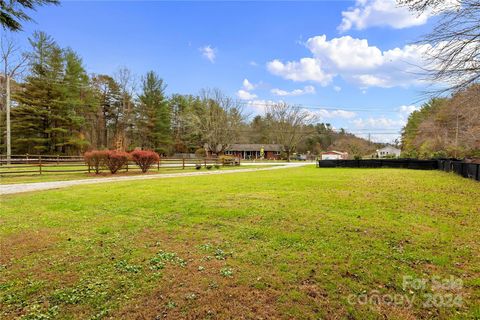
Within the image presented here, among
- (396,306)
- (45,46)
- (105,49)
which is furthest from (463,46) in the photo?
(45,46)

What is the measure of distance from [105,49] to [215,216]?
60.9 ft

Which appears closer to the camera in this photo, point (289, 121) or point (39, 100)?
point (39, 100)

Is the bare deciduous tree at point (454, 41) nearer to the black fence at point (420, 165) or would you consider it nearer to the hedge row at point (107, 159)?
the black fence at point (420, 165)

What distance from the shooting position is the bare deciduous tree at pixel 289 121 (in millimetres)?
46375

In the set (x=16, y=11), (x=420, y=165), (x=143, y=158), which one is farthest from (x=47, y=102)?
(x=420, y=165)

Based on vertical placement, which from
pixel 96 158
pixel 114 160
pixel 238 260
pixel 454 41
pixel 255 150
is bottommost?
pixel 238 260

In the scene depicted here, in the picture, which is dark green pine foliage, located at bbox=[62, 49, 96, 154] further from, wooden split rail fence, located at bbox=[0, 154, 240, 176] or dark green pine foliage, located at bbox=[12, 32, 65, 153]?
wooden split rail fence, located at bbox=[0, 154, 240, 176]

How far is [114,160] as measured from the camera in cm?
1590

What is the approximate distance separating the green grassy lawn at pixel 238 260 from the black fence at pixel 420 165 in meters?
9.07

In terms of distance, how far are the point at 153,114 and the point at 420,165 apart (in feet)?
115

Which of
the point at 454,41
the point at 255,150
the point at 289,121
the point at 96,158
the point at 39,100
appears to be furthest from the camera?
the point at 255,150

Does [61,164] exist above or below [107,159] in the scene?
below

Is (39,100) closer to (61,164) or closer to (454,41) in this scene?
(61,164)

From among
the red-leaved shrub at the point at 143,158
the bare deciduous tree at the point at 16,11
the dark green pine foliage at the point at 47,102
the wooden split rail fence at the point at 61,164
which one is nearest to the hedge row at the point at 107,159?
the red-leaved shrub at the point at 143,158
